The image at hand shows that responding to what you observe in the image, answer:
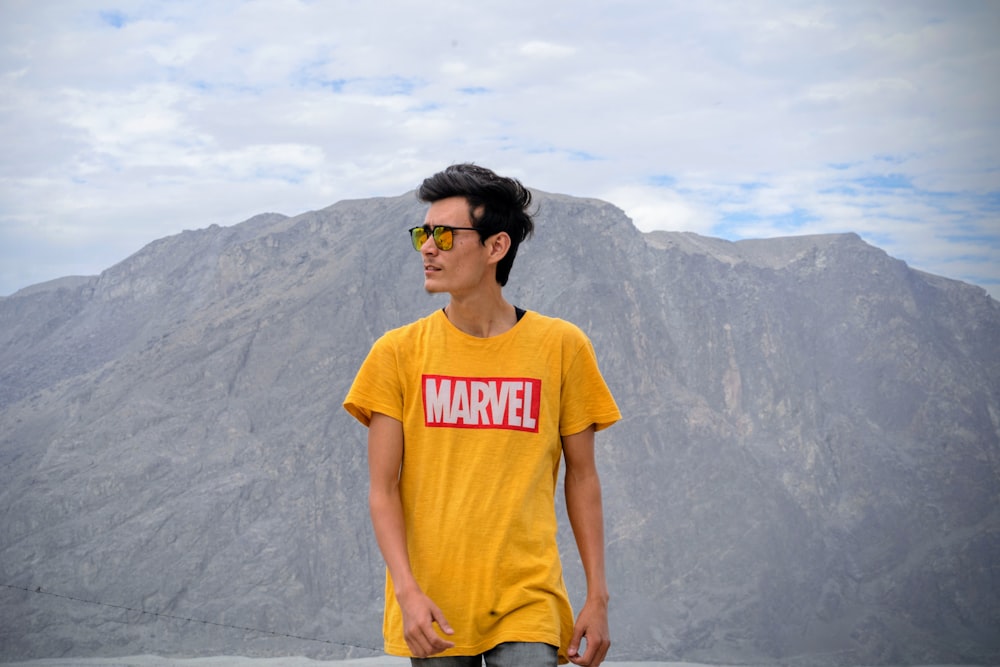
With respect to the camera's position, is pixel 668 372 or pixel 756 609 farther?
pixel 668 372

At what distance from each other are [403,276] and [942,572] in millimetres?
29291

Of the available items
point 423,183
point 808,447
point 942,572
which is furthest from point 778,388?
point 423,183

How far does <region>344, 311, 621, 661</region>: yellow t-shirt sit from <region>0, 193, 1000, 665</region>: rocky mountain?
3763cm

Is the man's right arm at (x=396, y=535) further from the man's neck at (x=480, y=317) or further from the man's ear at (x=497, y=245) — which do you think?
the man's ear at (x=497, y=245)

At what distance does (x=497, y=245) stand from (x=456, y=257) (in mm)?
120

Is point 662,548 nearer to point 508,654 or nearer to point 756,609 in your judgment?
point 756,609

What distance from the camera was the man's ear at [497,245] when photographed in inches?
107

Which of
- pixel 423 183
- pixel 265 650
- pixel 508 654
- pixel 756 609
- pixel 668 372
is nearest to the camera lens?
pixel 508 654

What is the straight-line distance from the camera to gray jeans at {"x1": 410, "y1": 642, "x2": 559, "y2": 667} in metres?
2.43

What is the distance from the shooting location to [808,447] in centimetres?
5547

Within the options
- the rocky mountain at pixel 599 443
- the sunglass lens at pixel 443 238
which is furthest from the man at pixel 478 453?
the rocky mountain at pixel 599 443

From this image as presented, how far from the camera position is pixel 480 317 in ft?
8.75

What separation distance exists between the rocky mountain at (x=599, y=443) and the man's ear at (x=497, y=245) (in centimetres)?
3766

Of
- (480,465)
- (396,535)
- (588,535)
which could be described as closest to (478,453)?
(480,465)
